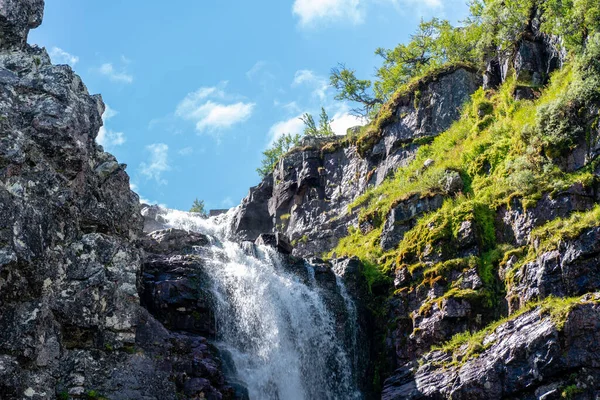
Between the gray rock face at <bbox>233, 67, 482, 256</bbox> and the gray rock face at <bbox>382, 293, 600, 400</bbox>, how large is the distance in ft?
56.1

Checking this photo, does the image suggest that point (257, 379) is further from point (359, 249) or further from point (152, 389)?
point (359, 249)

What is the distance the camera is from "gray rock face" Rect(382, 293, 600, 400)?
76.8 ft

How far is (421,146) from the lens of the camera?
4312 centimetres

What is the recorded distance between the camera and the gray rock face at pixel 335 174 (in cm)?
4412

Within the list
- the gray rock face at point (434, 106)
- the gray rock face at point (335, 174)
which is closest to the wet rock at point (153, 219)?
the gray rock face at point (335, 174)

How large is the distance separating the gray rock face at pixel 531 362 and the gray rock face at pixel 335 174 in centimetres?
1709

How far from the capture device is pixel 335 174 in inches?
1937

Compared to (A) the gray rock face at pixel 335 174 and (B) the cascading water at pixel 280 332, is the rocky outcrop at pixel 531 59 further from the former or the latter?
(B) the cascading water at pixel 280 332

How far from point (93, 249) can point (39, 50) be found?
9289 millimetres

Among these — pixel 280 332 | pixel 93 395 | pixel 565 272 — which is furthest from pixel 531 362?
pixel 93 395

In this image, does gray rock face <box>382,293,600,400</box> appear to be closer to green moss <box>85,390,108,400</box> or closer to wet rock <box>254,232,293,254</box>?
green moss <box>85,390,108,400</box>

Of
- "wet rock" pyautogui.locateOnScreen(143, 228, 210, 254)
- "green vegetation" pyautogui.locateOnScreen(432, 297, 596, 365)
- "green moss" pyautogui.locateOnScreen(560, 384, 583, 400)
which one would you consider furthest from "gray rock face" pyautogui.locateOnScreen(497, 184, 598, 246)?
"wet rock" pyautogui.locateOnScreen(143, 228, 210, 254)

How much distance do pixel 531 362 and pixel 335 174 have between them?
26655mm

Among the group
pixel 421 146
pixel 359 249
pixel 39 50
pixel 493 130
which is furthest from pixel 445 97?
pixel 39 50
